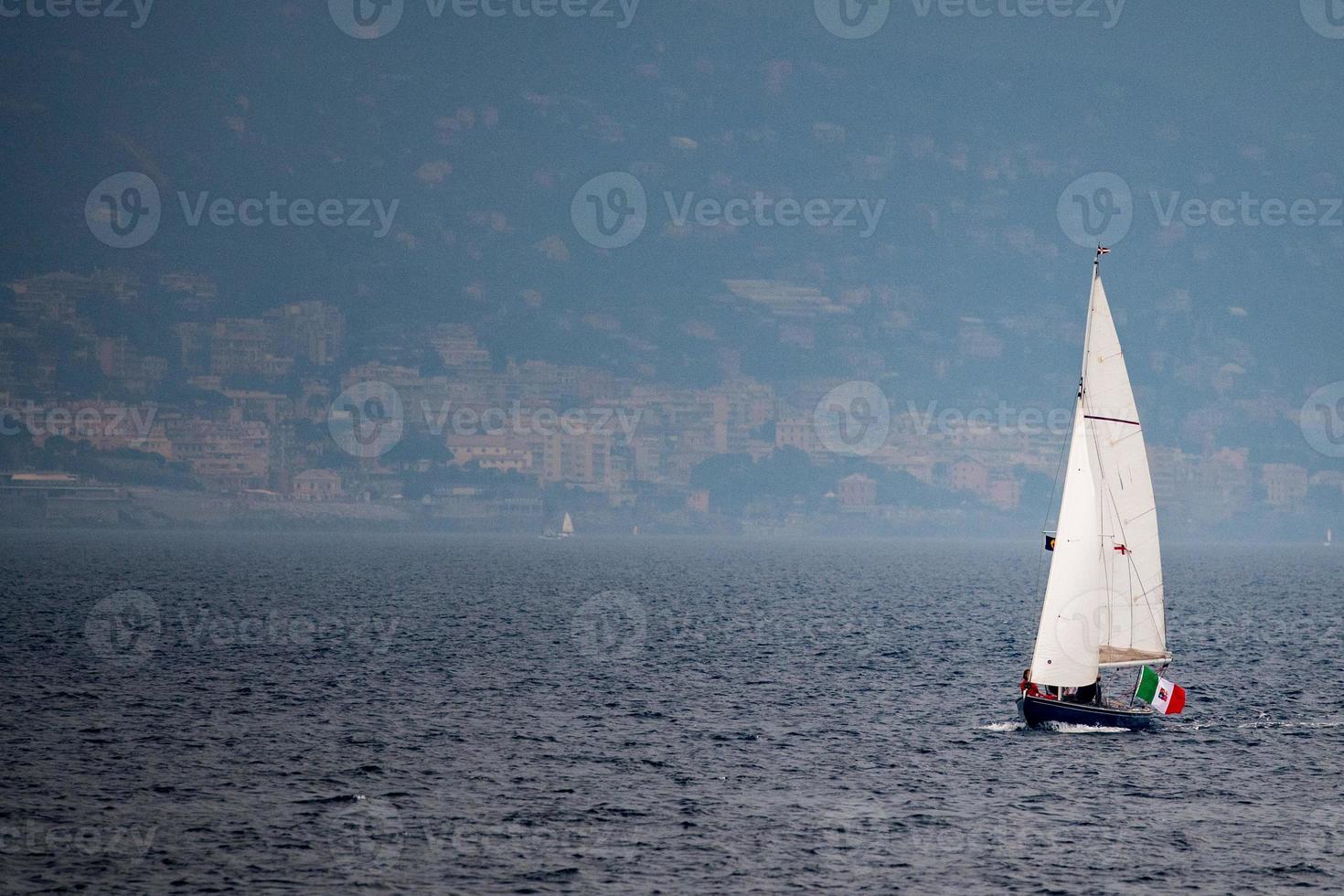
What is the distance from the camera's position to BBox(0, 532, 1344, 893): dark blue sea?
4041cm

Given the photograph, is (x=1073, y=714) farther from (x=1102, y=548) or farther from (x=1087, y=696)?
(x=1102, y=548)

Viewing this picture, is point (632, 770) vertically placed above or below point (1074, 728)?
below

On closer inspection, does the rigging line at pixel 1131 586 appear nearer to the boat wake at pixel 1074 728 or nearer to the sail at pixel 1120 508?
the sail at pixel 1120 508

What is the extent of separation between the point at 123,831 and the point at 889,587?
468ft

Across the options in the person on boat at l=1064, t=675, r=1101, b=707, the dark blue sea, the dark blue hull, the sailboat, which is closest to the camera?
the dark blue sea

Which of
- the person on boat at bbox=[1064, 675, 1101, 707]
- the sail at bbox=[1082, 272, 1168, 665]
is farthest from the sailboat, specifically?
the person on boat at bbox=[1064, 675, 1101, 707]

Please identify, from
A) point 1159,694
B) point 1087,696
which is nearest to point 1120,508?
point 1087,696

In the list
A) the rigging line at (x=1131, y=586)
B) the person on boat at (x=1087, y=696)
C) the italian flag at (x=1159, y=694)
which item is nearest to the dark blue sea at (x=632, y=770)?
the italian flag at (x=1159, y=694)

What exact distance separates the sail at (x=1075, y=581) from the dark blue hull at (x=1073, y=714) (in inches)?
101

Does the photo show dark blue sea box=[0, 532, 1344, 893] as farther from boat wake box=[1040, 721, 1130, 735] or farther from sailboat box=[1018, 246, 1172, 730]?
sailboat box=[1018, 246, 1172, 730]

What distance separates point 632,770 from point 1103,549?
19.4 m

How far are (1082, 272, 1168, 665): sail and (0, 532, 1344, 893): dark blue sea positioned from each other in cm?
442

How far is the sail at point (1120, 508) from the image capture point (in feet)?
178

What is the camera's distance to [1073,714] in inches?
2302
